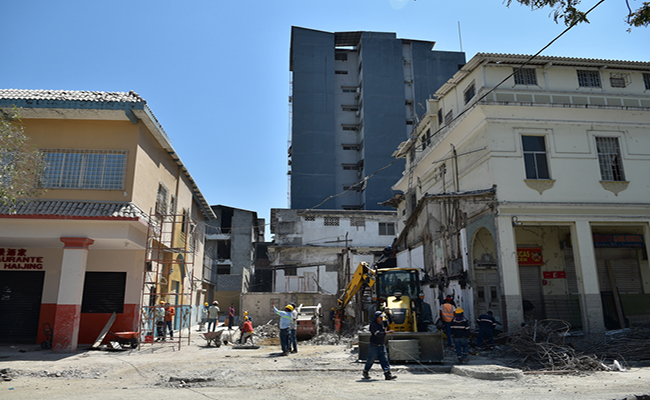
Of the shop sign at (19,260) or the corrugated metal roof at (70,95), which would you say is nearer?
the corrugated metal roof at (70,95)

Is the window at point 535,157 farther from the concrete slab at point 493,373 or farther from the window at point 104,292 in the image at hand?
the window at point 104,292

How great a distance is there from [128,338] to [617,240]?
21.0 meters

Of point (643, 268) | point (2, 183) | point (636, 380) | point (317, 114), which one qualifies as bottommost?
point (636, 380)

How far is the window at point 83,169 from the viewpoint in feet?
54.4

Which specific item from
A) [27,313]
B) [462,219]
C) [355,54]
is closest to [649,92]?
[462,219]

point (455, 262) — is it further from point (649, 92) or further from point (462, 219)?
point (649, 92)

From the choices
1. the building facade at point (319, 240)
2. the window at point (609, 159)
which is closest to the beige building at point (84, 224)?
the window at point (609, 159)

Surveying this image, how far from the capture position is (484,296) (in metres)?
→ 20.2

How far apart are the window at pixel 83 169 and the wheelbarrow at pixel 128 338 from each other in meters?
5.25

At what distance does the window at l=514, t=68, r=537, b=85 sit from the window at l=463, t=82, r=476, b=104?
71.1 inches

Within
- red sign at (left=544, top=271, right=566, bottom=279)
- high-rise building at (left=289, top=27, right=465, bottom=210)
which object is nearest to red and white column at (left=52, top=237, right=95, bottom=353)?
red sign at (left=544, top=271, right=566, bottom=279)

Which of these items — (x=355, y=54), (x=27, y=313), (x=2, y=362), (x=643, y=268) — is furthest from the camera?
(x=355, y=54)

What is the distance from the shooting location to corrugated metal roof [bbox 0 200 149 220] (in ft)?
50.6

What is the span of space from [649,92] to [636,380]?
51.5 feet
